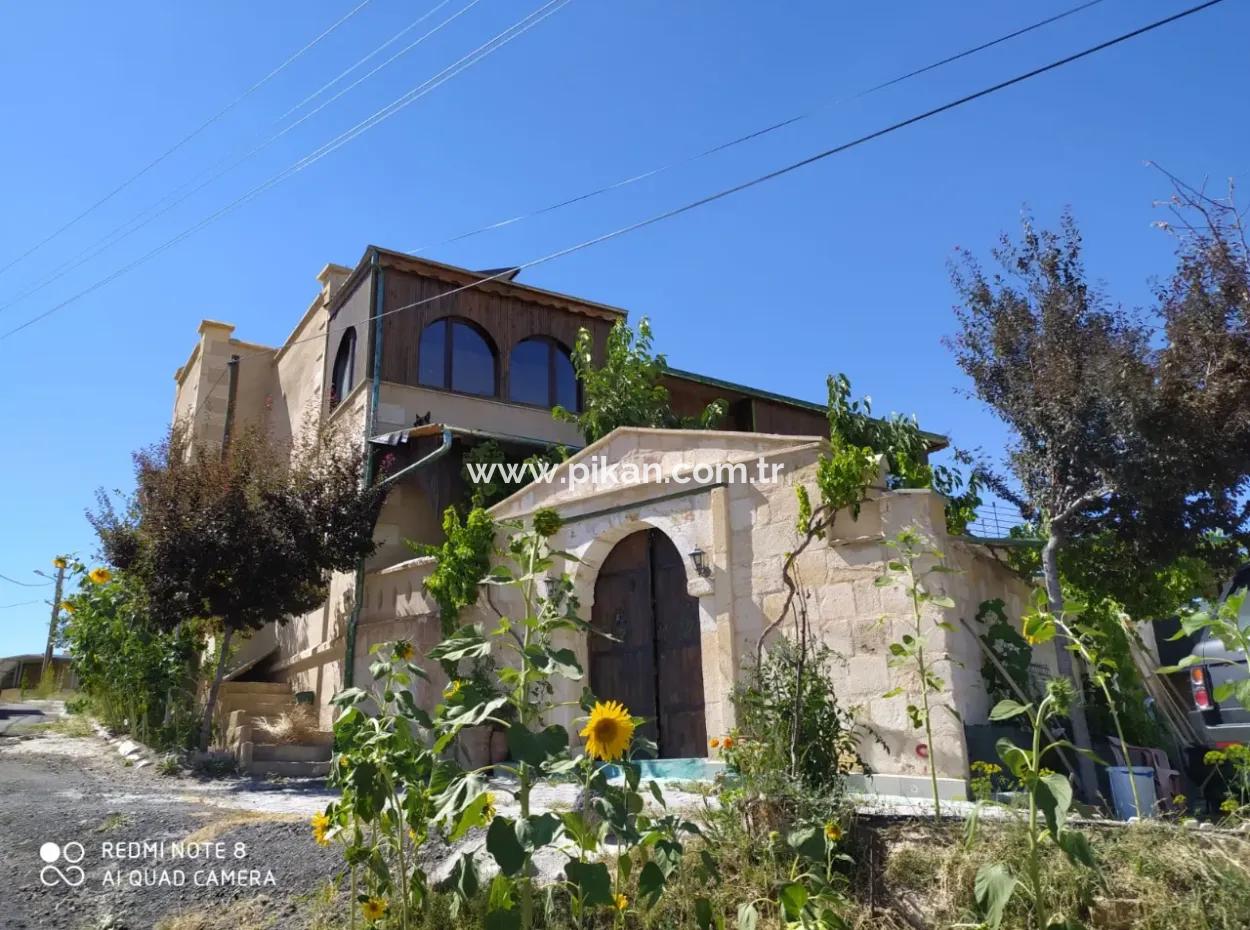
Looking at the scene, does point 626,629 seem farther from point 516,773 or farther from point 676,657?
point 516,773

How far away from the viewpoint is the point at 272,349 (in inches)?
699

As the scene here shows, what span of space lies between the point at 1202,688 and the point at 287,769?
8.11 m

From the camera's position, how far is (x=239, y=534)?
33.5 ft

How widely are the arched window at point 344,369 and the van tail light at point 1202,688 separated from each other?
1061 cm

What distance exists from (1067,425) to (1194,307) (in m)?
1.31

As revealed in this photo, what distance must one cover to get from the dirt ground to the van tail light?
5069 millimetres

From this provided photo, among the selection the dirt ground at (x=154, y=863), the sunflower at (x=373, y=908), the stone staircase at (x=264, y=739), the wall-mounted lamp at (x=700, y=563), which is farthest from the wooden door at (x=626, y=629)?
the sunflower at (x=373, y=908)

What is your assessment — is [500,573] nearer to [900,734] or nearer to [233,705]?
[900,734]

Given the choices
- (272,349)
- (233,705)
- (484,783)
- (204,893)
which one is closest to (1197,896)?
(484,783)

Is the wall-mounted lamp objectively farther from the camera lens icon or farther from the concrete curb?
the concrete curb

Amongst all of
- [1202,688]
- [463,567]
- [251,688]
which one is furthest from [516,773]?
[251,688]

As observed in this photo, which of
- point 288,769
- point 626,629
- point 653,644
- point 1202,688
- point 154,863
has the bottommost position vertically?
point 154,863

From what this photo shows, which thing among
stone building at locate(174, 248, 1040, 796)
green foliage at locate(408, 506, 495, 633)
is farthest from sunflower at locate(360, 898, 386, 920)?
green foliage at locate(408, 506, 495, 633)

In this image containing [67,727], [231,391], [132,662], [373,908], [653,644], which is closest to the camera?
[373,908]
